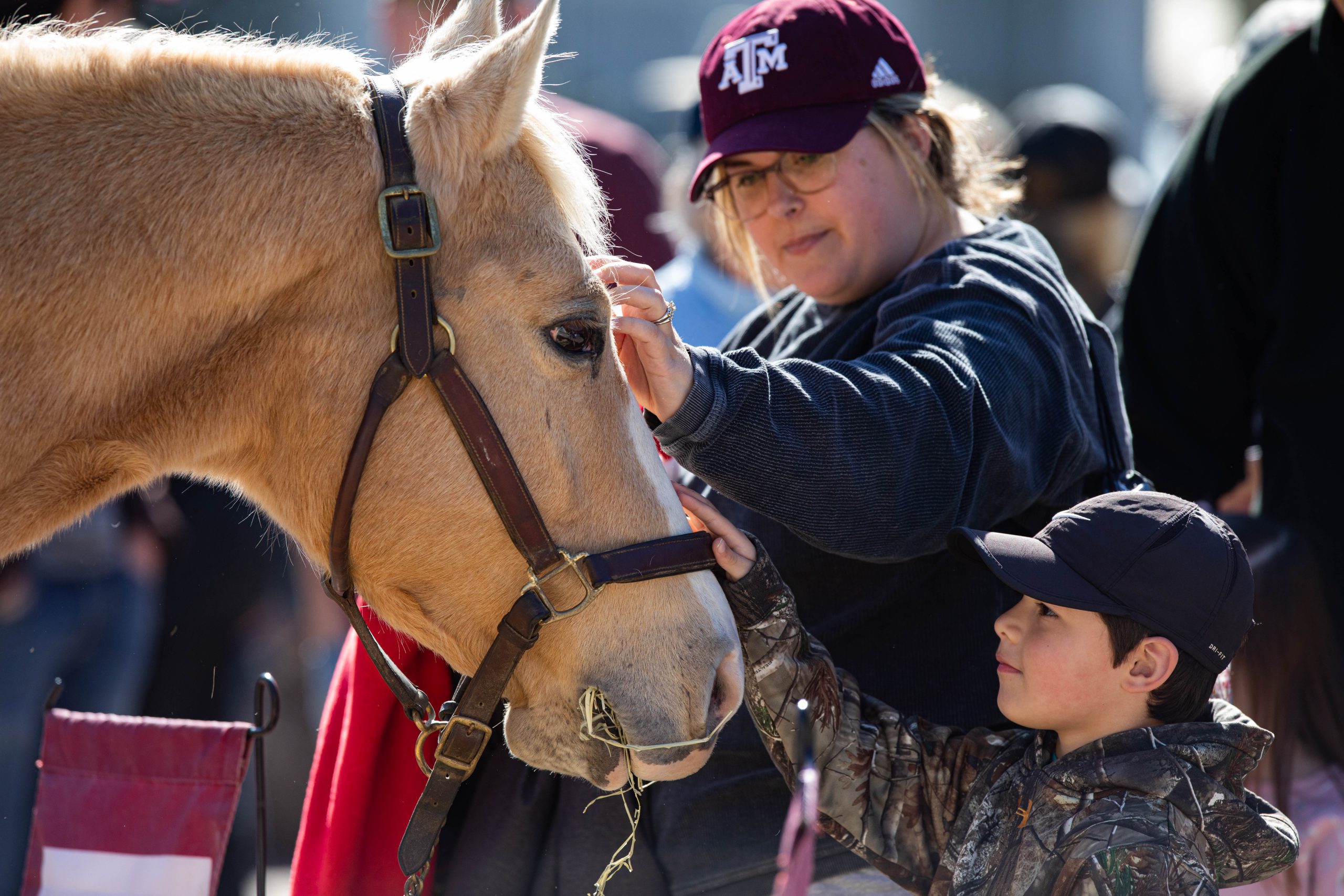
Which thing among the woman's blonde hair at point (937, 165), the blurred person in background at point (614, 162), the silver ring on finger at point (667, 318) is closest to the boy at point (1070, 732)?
the silver ring on finger at point (667, 318)

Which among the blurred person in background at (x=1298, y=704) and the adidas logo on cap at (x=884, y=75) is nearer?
the adidas logo on cap at (x=884, y=75)

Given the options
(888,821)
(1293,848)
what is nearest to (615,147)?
(888,821)

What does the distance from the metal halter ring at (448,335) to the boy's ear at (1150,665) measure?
113 cm

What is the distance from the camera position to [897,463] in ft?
5.74

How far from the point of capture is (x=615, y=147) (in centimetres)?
437

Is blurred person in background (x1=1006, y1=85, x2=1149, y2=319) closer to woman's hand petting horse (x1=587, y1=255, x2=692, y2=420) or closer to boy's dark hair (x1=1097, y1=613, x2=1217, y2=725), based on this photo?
boy's dark hair (x1=1097, y1=613, x2=1217, y2=725)

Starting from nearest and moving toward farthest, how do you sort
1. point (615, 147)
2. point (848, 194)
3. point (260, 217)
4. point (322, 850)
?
point (260, 217), point (322, 850), point (848, 194), point (615, 147)

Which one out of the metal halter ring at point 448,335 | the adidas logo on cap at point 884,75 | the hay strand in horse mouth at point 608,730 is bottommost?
the hay strand in horse mouth at point 608,730

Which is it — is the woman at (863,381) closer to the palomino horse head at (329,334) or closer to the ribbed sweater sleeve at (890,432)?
the ribbed sweater sleeve at (890,432)

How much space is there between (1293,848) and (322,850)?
62.9 inches

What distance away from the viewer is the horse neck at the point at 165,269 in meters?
1.62

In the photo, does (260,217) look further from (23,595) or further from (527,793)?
(23,595)

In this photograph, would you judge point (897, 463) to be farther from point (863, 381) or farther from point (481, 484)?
point (481, 484)

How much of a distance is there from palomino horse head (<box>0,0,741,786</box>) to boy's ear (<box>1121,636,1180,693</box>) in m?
0.60
